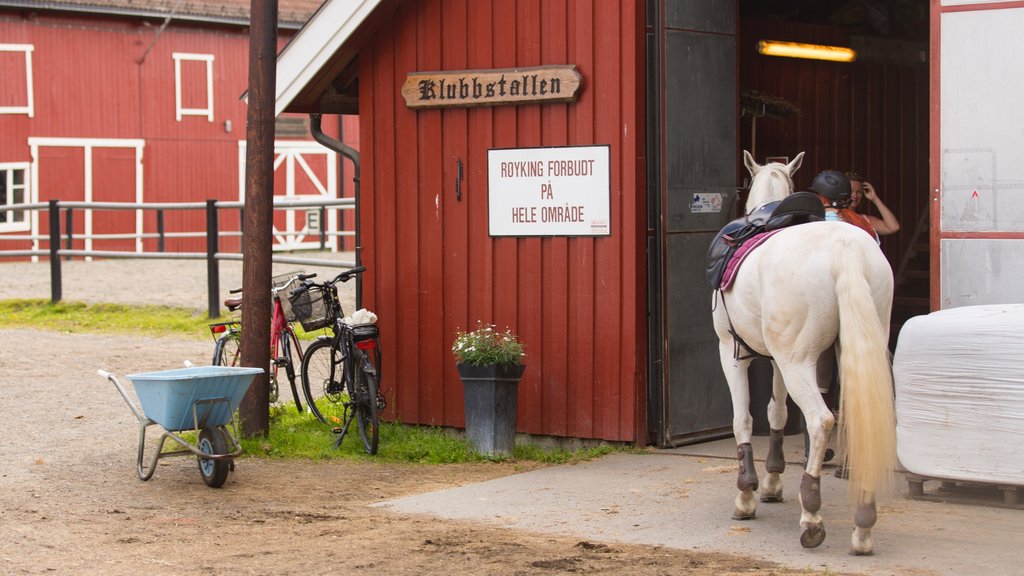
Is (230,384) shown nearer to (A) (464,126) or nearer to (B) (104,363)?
(A) (464,126)

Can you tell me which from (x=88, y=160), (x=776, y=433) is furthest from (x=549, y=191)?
(x=88, y=160)

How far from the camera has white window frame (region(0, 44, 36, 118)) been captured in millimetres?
29031

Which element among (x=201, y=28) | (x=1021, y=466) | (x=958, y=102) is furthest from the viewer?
(x=201, y=28)

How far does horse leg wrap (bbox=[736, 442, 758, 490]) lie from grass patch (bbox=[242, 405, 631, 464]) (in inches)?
86.2

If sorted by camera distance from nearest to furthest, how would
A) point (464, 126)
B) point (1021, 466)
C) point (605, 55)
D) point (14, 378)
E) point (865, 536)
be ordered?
point (865, 536) < point (1021, 466) < point (605, 55) < point (464, 126) < point (14, 378)

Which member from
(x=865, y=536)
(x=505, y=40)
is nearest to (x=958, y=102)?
(x=865, y=536)

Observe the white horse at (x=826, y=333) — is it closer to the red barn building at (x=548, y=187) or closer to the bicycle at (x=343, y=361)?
the red barn building at (x=548, y=187)

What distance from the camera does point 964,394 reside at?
23.0ft

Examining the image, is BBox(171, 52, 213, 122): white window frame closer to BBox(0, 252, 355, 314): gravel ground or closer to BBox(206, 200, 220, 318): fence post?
BBox(0, 252, 355, 314): gravel ground

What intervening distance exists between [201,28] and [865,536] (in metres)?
27.6

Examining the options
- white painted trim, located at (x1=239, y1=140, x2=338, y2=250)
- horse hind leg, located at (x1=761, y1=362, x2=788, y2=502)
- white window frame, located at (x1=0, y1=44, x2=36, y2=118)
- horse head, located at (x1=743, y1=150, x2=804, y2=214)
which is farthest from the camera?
white painted trim, located at (x1=239, y1=140, x2=338, y2=250)

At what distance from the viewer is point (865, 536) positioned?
244 inches

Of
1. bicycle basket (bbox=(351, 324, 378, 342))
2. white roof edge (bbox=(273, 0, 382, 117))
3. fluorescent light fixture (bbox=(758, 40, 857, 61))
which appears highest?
fluorescent light fixture (bbox=(758, 40, 857, 61))

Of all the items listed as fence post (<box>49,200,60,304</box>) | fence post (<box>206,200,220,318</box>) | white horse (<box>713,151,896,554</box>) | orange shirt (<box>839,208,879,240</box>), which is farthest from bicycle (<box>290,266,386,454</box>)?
fence post (<box>49,200,60,304</box>)
